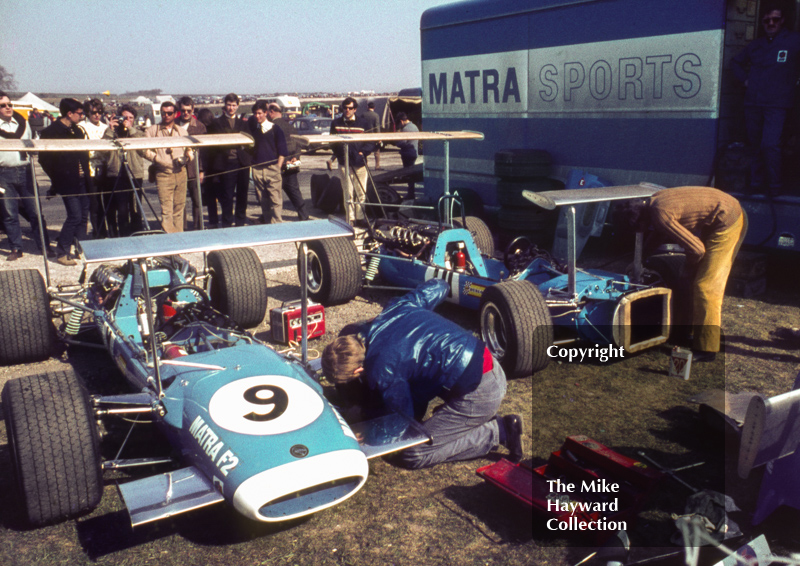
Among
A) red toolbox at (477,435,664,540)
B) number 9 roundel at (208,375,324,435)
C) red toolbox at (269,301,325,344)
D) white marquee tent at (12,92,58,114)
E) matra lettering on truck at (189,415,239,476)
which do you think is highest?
white marquee tent at (12,92,58,114)

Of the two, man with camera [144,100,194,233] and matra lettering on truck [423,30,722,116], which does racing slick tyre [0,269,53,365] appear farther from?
matra lettering on truck [423,30,722,116]

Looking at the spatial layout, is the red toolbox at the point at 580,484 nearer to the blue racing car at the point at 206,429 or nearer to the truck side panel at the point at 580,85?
the blue racing car at the point at 206,429

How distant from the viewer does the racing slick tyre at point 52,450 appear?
10.8 feet

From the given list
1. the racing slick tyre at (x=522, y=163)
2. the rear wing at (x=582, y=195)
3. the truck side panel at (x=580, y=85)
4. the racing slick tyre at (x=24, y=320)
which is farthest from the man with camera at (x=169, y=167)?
the rear wing at (x=582, y=195)

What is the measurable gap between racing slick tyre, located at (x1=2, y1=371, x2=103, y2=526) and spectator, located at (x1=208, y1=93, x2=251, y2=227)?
6.66 metres

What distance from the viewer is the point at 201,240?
3635 mm

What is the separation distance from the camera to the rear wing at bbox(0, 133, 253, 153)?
5.52 m

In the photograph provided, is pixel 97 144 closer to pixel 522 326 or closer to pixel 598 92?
pixel 522 326

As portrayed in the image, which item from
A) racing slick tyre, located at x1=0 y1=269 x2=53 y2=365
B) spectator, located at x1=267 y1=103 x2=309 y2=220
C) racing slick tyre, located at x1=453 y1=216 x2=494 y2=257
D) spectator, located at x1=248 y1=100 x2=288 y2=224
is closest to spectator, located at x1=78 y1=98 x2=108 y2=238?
spectator, located at x1=248 y1=100 x2=288 y2=224

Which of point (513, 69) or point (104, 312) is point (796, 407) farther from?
point (513, 69)

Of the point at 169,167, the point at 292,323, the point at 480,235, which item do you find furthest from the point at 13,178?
the point at 480,235

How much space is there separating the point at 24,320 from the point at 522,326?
3.96m

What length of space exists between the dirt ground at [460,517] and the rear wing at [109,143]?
233 centimetres

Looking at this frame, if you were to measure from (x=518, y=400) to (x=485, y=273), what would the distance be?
225 cm
